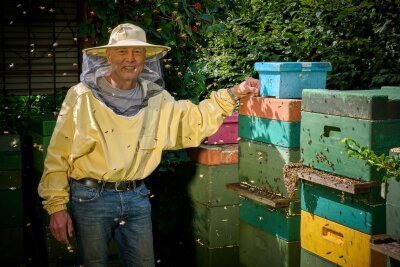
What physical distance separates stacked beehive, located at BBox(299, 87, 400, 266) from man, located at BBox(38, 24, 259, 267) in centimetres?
93

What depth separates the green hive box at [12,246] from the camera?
4.89 meters

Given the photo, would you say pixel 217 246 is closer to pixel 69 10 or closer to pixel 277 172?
pixel 277 172

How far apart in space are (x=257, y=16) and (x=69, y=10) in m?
2.73

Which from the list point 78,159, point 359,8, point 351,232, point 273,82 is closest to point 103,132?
point 78,159

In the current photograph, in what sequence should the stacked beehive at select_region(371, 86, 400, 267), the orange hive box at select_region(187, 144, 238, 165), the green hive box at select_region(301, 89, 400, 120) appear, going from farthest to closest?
1. the orange hive box at select_region(187, 144, 238, 165)
2. the green hive box at select_region(301, 89, 400, 120)
3. the stacked beehive at select_region(371, 86, 400, 267)

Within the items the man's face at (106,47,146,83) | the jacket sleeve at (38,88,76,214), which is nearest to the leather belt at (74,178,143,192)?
the jacket sleeve at (38,88,76,214)

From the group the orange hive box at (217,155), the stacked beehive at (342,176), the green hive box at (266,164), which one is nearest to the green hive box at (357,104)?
the stacked beehive at (342,176)

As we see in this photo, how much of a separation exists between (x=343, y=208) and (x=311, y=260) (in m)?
0.47

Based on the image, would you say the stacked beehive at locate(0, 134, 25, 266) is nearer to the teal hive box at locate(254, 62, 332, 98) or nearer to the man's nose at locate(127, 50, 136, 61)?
the man's nose at locate(127, 50, 136, 61)

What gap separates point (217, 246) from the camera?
470 centimetres

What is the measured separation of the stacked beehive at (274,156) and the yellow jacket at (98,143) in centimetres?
62

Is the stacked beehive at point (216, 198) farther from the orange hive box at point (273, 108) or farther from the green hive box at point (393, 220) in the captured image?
the green hive box at point (393, 220)

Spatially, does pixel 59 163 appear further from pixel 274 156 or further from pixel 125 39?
pixel 274 156

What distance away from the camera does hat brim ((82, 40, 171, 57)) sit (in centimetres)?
330
